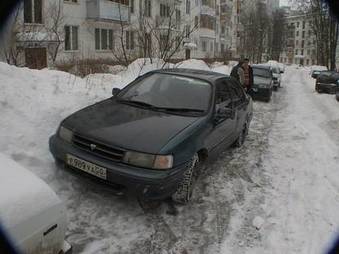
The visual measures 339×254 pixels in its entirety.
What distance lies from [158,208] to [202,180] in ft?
3.80

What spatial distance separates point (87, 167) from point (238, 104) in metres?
3.39

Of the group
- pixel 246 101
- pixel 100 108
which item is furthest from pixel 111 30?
pixel 100 108

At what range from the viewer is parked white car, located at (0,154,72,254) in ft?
7.89

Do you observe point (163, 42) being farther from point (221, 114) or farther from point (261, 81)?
point (221, 114)

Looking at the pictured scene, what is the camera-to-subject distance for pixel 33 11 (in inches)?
755

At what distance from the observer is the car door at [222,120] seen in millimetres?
5160

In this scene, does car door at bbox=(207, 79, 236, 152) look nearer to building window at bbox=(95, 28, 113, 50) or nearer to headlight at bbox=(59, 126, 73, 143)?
headlight at bbox=(59, 126, 73, 143)

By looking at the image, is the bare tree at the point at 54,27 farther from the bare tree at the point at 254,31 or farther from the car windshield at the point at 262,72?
the bare tree at the point at 254,31

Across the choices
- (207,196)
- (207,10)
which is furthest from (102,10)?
(207,10)

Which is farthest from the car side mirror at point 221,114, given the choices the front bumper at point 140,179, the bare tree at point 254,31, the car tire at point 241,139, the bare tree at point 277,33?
the bare tree at point 277,33

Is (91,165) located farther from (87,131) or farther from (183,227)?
(183,227)

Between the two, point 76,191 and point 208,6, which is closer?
point 76,191

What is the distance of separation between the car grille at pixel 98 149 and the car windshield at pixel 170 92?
1187 millimetres

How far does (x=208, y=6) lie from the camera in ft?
154
